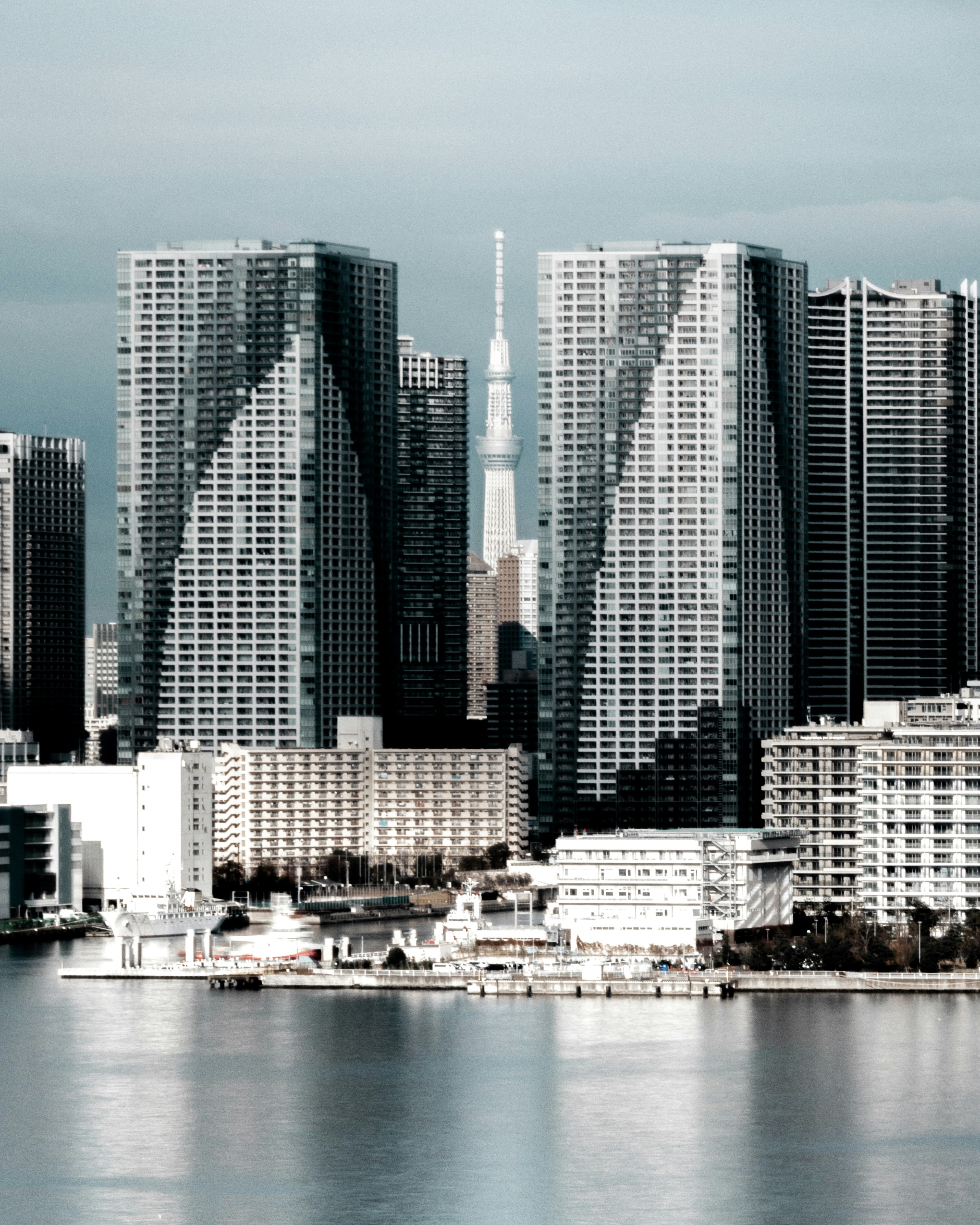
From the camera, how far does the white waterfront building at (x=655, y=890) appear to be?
3861 inches

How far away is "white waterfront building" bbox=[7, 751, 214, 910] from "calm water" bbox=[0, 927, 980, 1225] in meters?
37.0

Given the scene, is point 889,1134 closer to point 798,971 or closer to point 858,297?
point 798,971

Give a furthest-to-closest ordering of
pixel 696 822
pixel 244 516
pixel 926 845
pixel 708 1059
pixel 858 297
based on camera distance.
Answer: pixel 858 297
pixel 244 516
pixel 696 822
pixel 926 845
pixel 708 1059

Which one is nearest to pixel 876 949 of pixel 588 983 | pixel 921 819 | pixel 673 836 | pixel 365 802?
pixel 921 819

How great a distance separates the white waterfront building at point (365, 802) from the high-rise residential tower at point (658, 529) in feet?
12.9

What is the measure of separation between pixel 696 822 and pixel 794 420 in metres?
21.9

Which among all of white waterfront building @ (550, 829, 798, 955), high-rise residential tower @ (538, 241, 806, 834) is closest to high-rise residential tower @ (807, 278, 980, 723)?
high-rise residential tower @ (538, 241, 806, 834)

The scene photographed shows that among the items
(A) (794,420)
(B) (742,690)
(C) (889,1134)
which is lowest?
(C) (889,1134)

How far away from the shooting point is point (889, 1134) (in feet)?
210

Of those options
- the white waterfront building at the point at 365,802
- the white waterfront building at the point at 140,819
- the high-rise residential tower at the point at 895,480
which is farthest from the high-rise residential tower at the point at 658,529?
the white waterfront building at the point at 140,819

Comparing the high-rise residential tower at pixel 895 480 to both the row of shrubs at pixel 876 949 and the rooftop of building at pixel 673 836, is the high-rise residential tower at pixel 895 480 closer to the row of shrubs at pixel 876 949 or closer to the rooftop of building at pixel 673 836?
the rooftop of building at pixel 673 836

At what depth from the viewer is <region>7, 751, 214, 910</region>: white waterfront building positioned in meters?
128

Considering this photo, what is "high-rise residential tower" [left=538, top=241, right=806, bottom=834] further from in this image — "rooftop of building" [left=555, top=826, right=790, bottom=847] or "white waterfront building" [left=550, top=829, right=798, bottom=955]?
"white waterfront building" [left=550, top=829, right=798, bottom=955]

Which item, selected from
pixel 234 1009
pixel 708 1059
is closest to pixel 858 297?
pixel 234 1009
